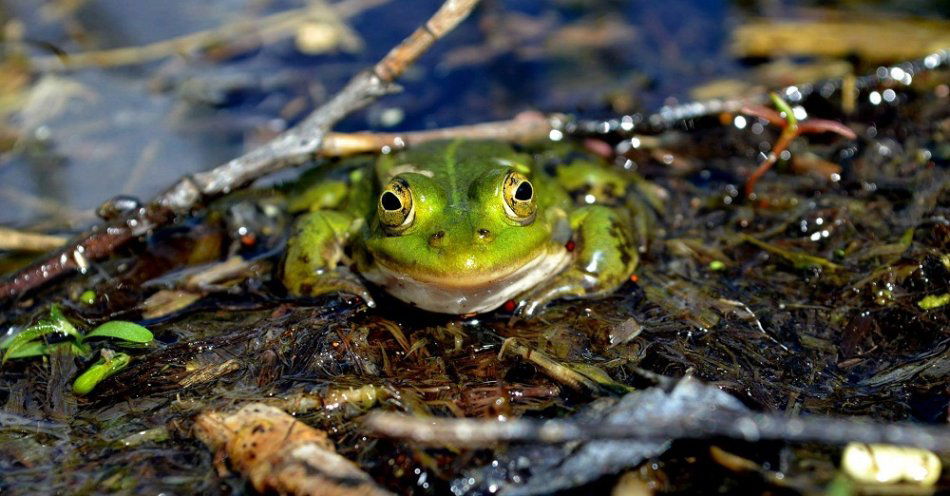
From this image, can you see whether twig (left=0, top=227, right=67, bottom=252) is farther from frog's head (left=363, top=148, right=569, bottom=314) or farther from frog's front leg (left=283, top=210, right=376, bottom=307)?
frog's head (left=363, top=148, right=569, bottom=314)

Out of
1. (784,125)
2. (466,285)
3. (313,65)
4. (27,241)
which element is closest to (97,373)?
(466,285)

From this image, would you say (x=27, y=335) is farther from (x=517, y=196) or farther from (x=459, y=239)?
(x=517, y=196)

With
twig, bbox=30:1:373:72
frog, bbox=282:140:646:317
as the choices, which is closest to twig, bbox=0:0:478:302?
frog, bbox=282:140:646:317

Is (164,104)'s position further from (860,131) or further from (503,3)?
(860,131)

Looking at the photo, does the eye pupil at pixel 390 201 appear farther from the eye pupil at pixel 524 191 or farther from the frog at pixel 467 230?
the eye pupil at pixel 524 191

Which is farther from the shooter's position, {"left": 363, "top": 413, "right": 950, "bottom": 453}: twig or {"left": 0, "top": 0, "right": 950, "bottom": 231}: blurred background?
{"left": 0, "top": 0, "right": 950, "bottom": 231}: blurred background

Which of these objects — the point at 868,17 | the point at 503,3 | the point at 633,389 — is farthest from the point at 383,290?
the point at 868,17

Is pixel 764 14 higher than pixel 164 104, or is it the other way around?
pixel 164 104
